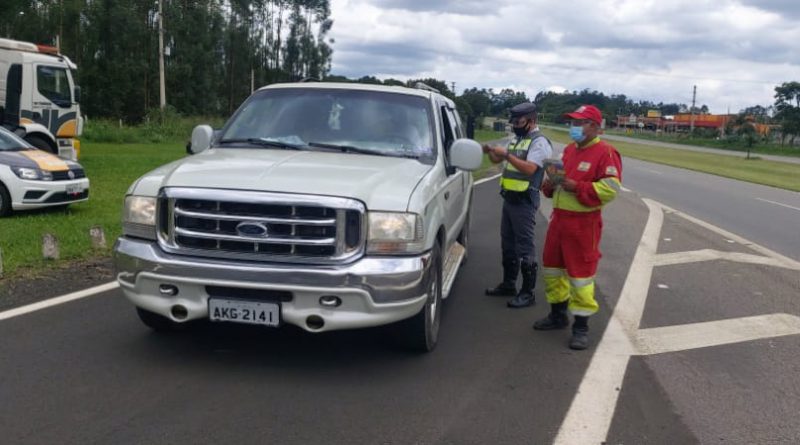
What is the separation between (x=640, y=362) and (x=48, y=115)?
54.4ft

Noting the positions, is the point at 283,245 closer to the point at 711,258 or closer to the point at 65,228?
the point at 65,228

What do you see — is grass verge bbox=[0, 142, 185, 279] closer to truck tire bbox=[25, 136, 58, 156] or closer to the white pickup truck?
truck tire bbox=[25, 136, 58, 156]

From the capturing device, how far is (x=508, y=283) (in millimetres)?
7430

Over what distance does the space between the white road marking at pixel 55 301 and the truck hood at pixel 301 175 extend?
200cm

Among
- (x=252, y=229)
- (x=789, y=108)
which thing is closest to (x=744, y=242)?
(x=252, y=229)

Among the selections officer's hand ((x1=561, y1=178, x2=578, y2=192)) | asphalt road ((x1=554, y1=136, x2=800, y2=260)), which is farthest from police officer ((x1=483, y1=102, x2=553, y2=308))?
asphalt road ((x1=554, y1=136, x2=800, y2=260))

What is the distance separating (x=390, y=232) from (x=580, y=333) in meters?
2.02

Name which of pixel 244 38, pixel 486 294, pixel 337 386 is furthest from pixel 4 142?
pixel 244 38

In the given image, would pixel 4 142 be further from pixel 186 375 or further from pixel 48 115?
pixel 186 375

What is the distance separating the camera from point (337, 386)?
4742mm

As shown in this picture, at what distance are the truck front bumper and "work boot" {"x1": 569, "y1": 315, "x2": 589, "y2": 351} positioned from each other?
162cm

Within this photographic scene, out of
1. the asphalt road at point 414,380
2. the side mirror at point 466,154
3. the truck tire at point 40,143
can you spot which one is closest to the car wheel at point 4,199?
the asphalt road at point 414,380

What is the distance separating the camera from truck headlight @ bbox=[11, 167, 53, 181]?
10.8 metres

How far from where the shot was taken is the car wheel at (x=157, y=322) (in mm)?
5484
